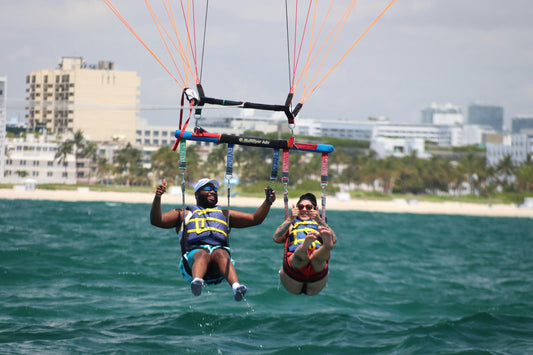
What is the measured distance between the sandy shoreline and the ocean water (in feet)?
175

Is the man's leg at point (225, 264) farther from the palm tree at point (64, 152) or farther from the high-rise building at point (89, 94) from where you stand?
the high-rise building at point (89, 94)

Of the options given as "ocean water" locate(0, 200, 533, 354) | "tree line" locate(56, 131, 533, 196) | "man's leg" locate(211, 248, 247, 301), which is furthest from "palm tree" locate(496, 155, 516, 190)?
"man's leg" locate(211, 248, 247, 301)

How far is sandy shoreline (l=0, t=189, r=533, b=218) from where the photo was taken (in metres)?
89.2

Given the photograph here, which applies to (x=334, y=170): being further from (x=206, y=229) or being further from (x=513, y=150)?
(x=206, y=229)

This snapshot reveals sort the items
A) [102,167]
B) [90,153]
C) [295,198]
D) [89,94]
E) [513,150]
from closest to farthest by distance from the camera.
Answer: [295,198], [90,153], [102,167], [89,94], [513,150]

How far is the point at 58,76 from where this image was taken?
118m

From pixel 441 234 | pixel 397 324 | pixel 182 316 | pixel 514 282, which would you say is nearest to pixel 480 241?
pixel 441 234

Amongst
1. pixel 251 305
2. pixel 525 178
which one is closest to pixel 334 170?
pixel 525 178

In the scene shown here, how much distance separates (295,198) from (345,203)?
452 inches

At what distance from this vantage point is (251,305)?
2003 cm

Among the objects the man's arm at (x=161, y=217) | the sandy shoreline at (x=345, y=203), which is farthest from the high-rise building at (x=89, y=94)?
the man's arm at (x=161, y=217)

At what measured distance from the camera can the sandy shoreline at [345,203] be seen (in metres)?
89.2

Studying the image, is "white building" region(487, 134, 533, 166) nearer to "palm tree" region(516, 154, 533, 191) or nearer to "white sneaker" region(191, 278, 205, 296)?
"palm tree" region(516, 154, 533, 191)

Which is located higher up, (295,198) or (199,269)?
(199,269)
